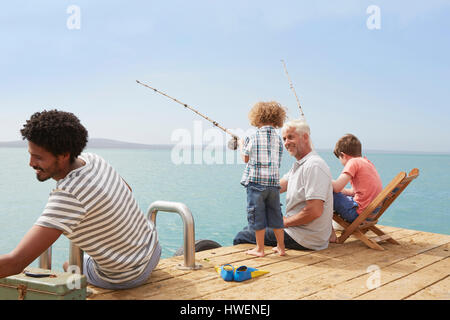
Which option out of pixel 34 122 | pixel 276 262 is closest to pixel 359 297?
pixel 276 262

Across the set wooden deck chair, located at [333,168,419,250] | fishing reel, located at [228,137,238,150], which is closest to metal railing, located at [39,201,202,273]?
fishing reel, located at [228,137,238,150]

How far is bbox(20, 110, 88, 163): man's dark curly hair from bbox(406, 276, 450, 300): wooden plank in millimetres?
2462

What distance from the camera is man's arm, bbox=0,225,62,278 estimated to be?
7.09ft

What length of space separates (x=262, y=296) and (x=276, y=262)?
0.92 metres

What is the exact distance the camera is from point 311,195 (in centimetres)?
406

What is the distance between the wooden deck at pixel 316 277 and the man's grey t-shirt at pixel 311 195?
0.15m

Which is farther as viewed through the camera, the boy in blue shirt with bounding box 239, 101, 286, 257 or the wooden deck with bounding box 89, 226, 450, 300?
the boy in blue shirt with bounding box 239, 101, 286, 257

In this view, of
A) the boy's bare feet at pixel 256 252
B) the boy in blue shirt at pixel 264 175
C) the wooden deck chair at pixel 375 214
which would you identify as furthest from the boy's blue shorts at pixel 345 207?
the boy's bare feet at pixel 256 252

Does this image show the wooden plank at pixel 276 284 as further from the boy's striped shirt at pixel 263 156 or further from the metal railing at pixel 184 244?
the boy's striped shirt at pixel 263 156

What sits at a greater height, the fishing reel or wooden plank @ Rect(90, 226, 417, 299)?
the fishing reel

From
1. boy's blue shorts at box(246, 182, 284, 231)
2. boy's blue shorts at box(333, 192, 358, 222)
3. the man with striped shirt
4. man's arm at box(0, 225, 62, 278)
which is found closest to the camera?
man's arm at box(0, 225, 62, 278)

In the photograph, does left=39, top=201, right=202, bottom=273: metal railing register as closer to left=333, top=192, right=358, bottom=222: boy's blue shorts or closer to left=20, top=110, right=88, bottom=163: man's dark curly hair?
left=20, top=110, right=88, bottom=163: man's dark curly hair

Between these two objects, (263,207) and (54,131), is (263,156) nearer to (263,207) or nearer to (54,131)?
(263,207)
